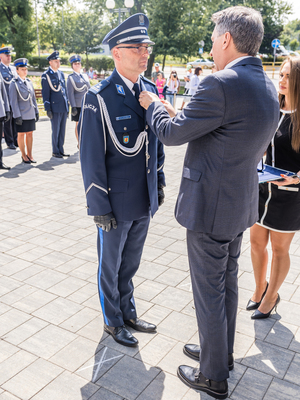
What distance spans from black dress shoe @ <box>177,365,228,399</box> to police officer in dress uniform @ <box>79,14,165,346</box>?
44cm

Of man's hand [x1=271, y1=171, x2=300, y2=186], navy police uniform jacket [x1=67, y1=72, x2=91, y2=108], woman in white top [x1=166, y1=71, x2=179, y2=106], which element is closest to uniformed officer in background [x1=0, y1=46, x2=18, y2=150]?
navy police uniform jacket [x1=67, y1=72, x2=91, y2=108]

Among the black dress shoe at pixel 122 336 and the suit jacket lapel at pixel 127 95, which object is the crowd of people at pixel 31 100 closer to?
the suit jacket lapel at pixel 127 95

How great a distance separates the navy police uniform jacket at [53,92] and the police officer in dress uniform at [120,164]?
242 inches

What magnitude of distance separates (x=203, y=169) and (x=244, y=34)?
0.72 m

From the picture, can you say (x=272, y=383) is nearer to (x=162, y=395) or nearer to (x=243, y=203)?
(x=162, y=395)

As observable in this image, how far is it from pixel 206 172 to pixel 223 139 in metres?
0.20

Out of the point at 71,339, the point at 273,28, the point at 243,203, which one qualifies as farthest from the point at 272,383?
the point at 273,28

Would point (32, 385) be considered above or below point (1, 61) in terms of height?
below

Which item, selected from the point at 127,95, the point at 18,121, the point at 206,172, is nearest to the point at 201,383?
the point at 206,172

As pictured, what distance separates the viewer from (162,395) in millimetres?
2520

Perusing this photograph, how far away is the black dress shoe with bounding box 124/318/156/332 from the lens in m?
3.12

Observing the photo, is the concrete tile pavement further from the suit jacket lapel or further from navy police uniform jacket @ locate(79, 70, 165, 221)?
the suit jacket lapel

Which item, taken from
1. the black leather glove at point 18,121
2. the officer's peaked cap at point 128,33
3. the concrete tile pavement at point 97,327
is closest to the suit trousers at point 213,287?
the concrete tile pavement at point 97,327

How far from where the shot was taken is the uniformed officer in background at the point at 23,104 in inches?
312
